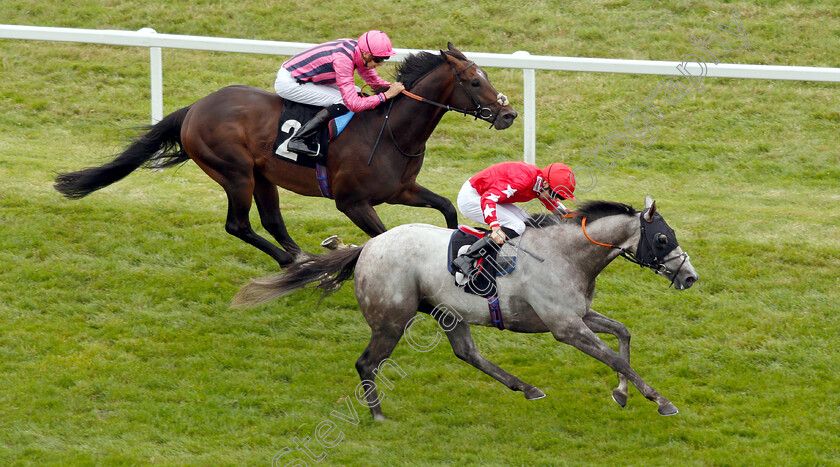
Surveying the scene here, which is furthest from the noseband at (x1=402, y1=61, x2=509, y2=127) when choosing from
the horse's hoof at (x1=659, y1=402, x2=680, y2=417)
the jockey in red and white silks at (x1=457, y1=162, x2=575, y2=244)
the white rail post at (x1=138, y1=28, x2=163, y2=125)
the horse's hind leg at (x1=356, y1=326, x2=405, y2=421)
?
the white rail post at (x1=138, y1=28, x2=163, y2=125)

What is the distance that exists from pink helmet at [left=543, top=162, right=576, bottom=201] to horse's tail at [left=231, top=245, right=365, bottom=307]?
126cm

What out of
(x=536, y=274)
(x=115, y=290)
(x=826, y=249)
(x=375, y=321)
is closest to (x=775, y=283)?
(x=826, y=249)

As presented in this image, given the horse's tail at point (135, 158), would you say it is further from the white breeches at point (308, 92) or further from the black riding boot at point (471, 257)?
the black riding boot at point (471, 257)

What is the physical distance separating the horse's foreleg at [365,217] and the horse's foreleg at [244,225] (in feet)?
2.27

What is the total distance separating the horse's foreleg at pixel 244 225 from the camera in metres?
7.10

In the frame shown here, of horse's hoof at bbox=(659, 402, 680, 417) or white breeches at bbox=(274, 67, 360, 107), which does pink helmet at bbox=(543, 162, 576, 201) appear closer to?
horse's hoof at bbox=(659, 402, 680, 417)

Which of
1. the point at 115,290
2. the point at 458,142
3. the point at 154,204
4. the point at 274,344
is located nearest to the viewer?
the point at 274,344

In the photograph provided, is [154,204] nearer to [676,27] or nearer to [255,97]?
[255,97]

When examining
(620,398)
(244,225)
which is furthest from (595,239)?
(244,225)

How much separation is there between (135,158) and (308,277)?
2474 millimetres

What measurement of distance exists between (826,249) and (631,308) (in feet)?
6.06

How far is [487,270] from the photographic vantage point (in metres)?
5.50

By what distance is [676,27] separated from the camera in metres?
12.7

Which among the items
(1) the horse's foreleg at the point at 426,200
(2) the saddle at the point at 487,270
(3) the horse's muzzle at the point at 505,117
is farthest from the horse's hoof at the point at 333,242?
(2) the saddle at the point at 487,270
